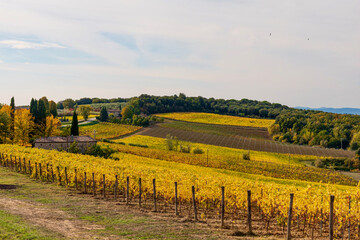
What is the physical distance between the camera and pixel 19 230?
14.6 meters

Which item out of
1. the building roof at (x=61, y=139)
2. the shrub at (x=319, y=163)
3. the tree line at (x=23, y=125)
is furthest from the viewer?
the shrub at (x=319, y=163)

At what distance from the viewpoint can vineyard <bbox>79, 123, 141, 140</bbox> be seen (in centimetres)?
10307

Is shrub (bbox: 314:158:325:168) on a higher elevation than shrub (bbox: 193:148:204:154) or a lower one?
lower

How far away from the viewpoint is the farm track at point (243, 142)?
93.2 meters

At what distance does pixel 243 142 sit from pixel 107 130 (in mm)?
48195

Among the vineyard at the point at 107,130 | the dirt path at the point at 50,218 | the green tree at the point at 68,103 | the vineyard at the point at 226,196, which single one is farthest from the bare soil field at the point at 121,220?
the green tree at the point at 68,103

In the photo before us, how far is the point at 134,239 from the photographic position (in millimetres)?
14297

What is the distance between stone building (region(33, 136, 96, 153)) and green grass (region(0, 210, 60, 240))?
→ 1801 inches

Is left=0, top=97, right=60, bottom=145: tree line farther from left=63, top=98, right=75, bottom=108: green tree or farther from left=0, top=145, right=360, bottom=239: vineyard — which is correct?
left=63, top=98, right=75, bottom=108: green tree

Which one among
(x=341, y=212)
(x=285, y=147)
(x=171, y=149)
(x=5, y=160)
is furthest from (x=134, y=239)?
(x=285, y=147)

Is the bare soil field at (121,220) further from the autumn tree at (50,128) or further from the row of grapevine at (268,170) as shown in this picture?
the autumn tree at (50,128)

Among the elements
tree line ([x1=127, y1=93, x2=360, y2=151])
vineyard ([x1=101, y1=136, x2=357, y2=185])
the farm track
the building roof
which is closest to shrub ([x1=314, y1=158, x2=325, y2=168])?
vineyard ([x1=101, y1=136, x2=357, y2=185])

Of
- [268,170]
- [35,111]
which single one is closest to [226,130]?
[268,170]

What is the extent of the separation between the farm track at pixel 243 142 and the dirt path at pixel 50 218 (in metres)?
79.9
